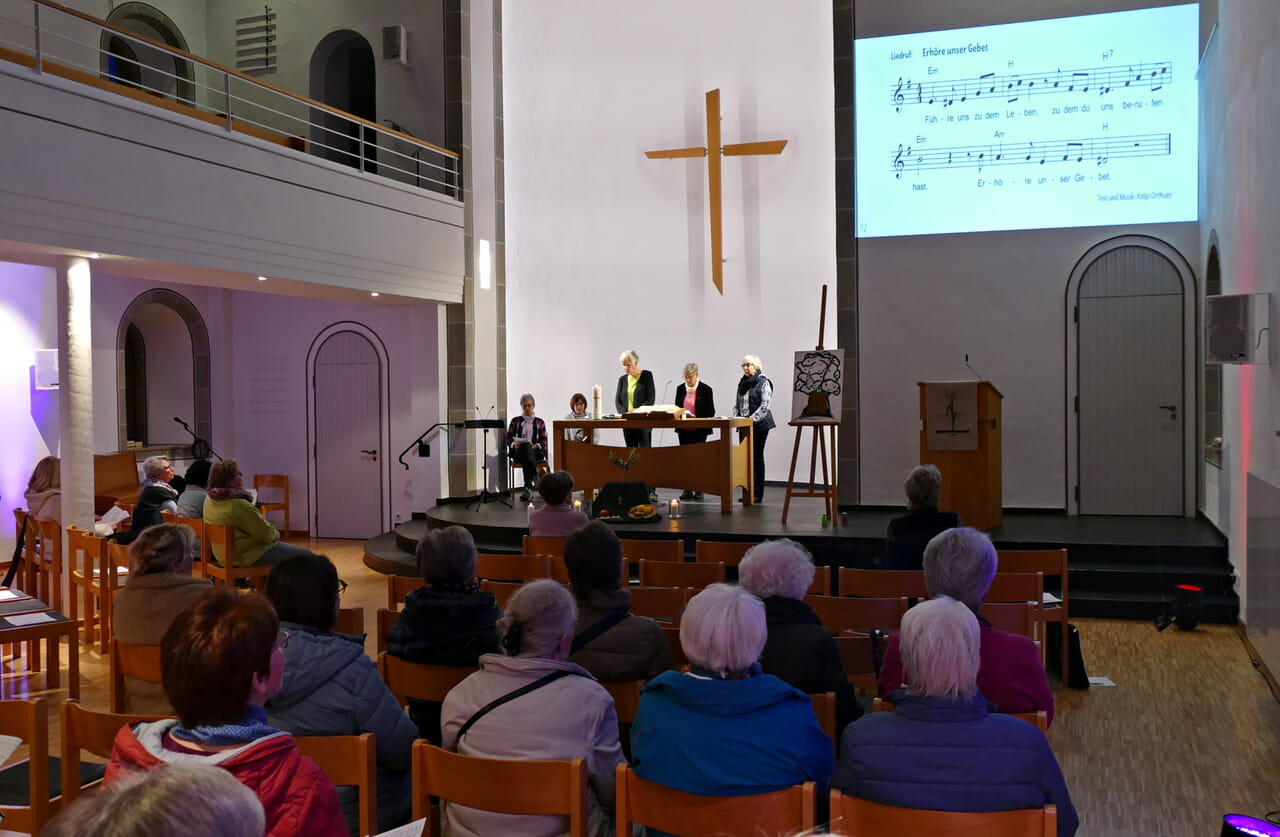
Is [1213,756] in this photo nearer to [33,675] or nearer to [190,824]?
[190,824]

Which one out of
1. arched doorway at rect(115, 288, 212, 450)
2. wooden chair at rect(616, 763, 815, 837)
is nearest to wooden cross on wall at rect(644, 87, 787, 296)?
arched doorway at rect(115, 288, 212, 450)

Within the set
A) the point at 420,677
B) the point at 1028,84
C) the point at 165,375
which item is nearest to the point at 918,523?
the point at 420,677

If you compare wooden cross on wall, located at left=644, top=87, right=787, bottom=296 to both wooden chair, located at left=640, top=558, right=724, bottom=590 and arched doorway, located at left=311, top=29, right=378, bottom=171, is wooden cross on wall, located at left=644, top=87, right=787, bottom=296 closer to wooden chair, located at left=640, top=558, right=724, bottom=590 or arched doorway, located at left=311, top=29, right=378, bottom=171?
arched doorway, located at left=311, top=29, right=378, bottom=171

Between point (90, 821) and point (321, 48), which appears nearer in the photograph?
point (90, 821)

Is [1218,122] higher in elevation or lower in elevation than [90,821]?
higher

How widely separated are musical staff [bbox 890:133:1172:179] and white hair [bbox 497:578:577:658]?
7.54m

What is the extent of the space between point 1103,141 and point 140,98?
25.4ft

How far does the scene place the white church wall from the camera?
11.6 m

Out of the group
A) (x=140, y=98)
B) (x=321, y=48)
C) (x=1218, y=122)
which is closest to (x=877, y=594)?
(x=1218, y=122)

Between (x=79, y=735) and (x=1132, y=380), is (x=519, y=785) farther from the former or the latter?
(x=1132, y=380)

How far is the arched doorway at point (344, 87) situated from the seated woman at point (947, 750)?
1058cm

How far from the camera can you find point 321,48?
1221cm

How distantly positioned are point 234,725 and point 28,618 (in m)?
3.37

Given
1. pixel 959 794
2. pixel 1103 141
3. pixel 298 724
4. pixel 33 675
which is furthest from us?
pixel 1103 141
